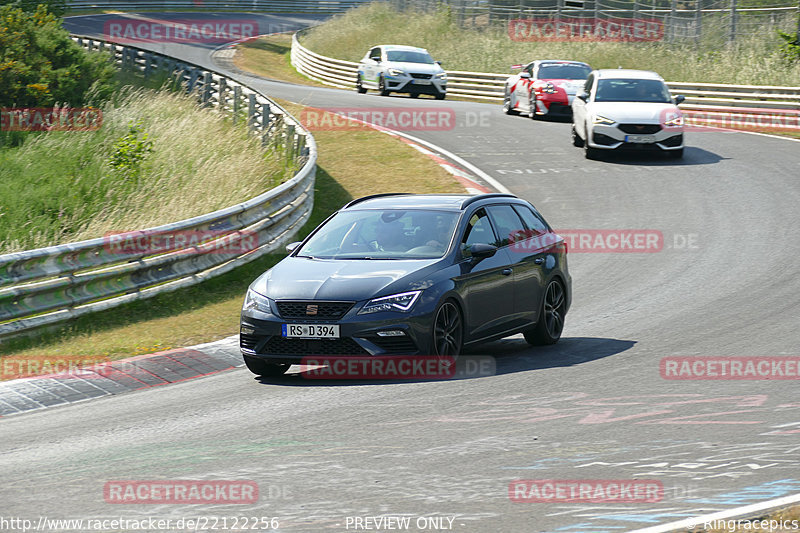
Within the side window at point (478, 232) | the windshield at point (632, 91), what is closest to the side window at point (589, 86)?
the windshield at point (632, 91)

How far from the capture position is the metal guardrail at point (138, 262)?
1159 centimetres

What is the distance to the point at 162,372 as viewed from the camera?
10.5 m

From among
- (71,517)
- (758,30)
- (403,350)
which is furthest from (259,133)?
(758,30)

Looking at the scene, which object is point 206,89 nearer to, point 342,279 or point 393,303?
point 342,279

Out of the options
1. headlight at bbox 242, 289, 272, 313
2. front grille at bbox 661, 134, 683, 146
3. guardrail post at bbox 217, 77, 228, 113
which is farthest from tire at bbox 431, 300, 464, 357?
guardrail post at bbox 217, 77, 228, 113

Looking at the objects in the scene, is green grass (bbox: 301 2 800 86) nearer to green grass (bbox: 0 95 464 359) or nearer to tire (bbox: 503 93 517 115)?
tire (bbox: 503 93 517 115)

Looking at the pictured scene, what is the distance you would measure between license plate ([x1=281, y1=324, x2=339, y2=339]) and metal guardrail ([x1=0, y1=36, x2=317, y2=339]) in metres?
3.40

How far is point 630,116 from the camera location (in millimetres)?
23625

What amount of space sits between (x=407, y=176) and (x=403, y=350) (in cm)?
1267

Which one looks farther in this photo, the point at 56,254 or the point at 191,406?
the point at 56,254

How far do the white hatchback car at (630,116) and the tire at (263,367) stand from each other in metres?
15.0

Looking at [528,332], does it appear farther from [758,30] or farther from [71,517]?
[758,30]

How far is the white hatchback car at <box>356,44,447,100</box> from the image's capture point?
121 ft

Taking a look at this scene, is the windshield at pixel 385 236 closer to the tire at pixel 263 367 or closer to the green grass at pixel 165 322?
the tire at pixel 263 367
